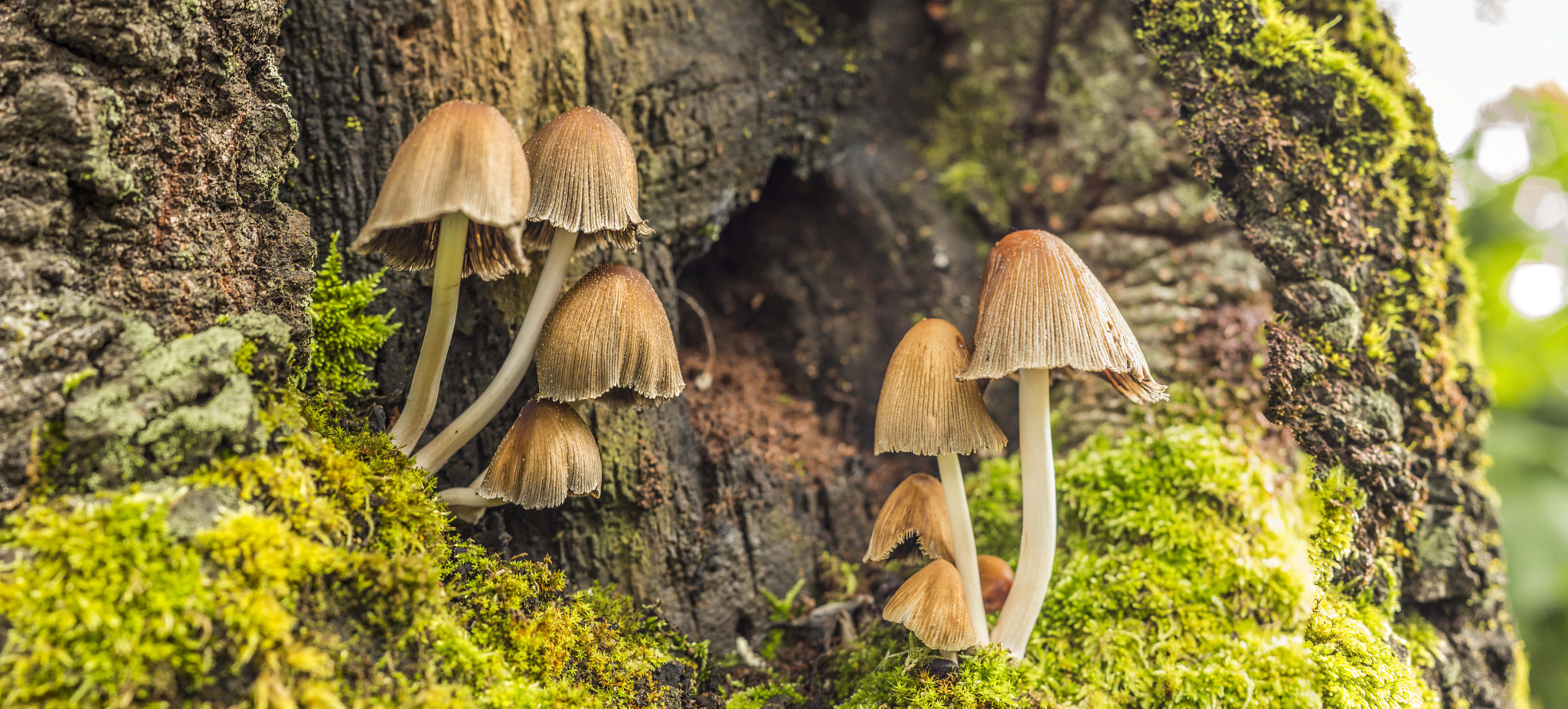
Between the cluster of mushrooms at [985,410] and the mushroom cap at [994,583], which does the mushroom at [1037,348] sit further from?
the mushroom cap at [994,583]

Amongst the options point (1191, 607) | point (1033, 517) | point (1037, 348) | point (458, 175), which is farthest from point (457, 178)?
point (1191, 607)

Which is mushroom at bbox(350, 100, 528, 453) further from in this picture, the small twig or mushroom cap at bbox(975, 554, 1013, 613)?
mushroom cap at bbox(975, 554, 1013, 613)

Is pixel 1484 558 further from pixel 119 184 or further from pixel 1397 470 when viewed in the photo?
pixel 119 184

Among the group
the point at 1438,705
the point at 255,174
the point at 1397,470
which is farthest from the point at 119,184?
the point at 1438,705

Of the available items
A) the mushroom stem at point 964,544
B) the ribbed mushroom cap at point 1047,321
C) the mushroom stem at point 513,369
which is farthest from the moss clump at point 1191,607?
the mushroom stem at point 513,369

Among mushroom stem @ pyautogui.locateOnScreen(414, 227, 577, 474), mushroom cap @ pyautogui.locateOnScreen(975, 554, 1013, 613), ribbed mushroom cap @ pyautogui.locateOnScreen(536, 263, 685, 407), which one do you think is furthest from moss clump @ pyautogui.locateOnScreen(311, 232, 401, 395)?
mushroom cap @ pyautogui.locateOnScreen(975, 554, 1013, 613)

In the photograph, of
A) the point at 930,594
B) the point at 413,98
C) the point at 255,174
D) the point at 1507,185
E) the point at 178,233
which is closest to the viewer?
the point at 178,233
